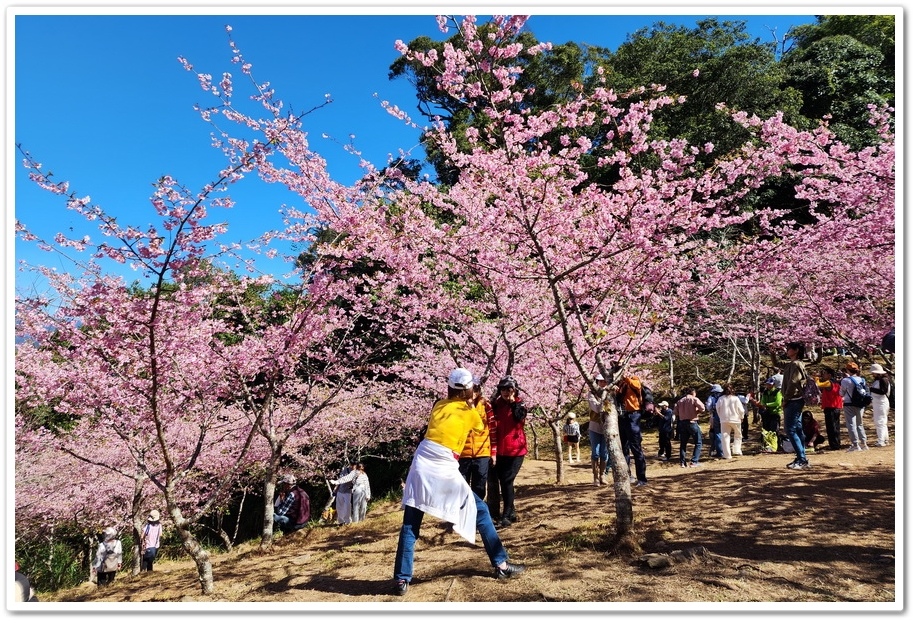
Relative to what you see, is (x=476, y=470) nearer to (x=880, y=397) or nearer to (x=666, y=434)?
(x=880, y=397)

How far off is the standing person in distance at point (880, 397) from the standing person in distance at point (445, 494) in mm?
7281

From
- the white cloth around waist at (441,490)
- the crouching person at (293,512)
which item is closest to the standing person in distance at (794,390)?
the white cloth around waist at (441,490)

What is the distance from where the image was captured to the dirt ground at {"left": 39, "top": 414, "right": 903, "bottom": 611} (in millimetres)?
3092

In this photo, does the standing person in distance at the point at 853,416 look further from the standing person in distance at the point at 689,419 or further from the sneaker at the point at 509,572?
the sneaker at the point at 509,572

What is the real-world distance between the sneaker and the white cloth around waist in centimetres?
42

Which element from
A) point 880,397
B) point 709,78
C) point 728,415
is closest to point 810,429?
point 880,397

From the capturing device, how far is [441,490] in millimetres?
3238

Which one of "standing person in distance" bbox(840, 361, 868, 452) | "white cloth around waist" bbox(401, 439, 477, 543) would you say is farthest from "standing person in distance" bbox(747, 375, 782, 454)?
"white cloth around waist" bbox(401, 439, 477, 543)

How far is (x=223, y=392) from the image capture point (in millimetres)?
6434

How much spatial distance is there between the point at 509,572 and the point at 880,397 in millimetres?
7720

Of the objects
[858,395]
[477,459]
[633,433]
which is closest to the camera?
[477,459]
